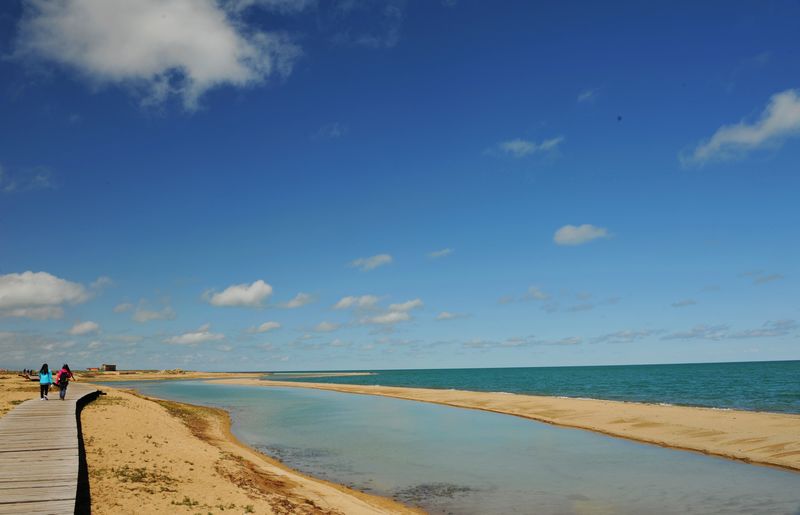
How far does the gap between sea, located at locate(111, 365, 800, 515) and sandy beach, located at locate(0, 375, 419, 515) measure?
2039 millimetres

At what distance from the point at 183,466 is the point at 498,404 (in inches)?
1711

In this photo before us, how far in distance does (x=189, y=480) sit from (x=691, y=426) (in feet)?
106

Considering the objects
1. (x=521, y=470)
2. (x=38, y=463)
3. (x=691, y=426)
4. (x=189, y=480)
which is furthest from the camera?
(x=691, y=426)

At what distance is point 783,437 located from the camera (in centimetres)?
→ 2850

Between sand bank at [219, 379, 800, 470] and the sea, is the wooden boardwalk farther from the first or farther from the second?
sand bank at [219, 379, 800, 470]

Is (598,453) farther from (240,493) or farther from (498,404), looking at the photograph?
(498,404)

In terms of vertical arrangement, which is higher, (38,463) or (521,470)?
(38,463)

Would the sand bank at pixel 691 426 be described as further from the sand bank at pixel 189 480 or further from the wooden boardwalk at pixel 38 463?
the wooden boardwalk at pixel 38 463

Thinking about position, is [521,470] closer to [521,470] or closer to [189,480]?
[521,470]

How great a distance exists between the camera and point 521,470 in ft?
74.7

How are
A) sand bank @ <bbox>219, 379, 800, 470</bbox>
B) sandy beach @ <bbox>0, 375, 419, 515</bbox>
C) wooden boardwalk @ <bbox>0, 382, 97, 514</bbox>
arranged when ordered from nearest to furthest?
wooden boardwalk @ <bbox>0, 382, 97, 514</bbox> → sandy beach @ <bbox>0, 375, 419, 515</bbox> → sand bank @ <bbox>219, 379, 800, 470</bbox>

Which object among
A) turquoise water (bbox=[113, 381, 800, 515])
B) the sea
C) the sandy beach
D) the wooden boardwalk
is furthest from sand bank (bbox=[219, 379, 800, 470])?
Result: the wooden boardwalk

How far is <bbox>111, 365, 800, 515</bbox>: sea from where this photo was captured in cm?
1750

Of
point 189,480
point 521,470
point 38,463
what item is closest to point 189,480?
point 189,480
